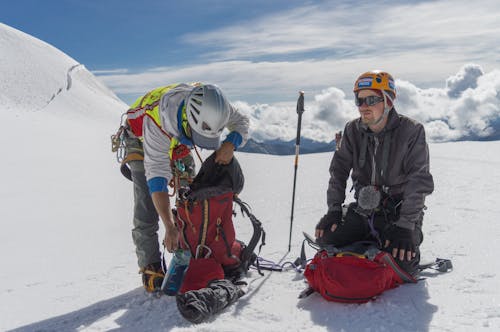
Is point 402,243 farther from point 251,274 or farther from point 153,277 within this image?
point 153,277

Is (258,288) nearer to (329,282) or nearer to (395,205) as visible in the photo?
(329,282)

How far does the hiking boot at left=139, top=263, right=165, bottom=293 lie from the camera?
13.3 feet

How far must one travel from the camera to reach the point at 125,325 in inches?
135

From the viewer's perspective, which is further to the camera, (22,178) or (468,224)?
(22,178)

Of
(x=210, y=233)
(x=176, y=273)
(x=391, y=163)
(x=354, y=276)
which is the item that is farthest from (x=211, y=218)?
(x=391, y=163)

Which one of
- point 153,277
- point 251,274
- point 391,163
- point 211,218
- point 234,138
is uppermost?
point 234,138

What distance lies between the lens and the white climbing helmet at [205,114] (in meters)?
3.58

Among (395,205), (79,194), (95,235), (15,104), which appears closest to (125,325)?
(395,205)

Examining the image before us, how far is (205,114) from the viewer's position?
11.7 feet

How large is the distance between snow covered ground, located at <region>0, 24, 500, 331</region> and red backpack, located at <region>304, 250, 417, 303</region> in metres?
0.09

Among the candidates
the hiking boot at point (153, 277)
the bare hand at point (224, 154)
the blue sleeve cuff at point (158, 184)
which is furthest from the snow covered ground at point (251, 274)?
the bare hand at point (224, 154)

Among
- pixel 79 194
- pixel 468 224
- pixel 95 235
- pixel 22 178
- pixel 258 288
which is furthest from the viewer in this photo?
pixel 22 178

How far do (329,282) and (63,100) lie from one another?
164ft

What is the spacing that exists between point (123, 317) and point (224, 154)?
1.67 m
